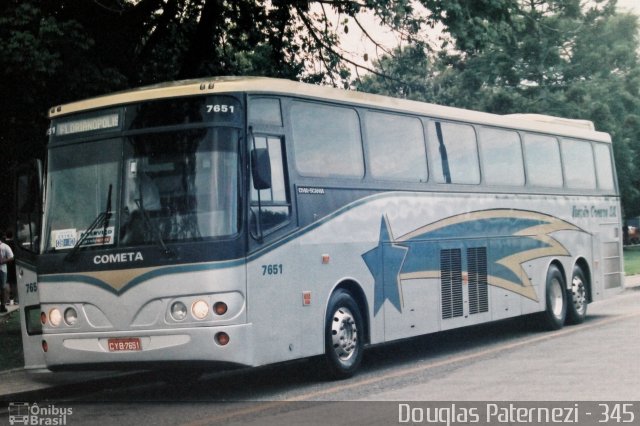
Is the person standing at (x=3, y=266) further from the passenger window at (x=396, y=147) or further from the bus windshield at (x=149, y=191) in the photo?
the bus windshield at (x=149, y=191)

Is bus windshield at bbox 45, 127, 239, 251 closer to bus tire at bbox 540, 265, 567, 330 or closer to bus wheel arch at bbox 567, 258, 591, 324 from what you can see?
bus tire at bbox 540, 265, 567, 330

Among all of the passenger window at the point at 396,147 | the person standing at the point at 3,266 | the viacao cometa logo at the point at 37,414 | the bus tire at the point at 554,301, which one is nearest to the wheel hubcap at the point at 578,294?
the bus tire at the point at 554,301

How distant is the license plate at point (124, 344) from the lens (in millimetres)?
10984

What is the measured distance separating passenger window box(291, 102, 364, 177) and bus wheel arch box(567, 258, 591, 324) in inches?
280

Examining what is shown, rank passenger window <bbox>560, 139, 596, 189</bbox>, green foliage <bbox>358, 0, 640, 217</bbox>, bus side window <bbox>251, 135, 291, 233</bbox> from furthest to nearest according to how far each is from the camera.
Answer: green foliage <bbox>358, 0, 640, 217</bbox> < passenger window <bbox>560, 139, 596, 189</bbox> < bus side window <bbox>251, 135, 291, 233</bbox>

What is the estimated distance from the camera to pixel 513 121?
18.0 m

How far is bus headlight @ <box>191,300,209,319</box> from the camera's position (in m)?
10.8

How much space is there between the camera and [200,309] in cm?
1077

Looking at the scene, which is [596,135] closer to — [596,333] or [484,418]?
[596,333]

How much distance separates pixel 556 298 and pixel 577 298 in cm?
72

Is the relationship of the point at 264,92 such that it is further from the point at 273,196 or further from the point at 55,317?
the point at 55,317

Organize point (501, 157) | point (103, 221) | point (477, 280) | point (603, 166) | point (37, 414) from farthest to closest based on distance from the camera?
point (603, 166), point (501, 157), point (477, 280), point (103, 221), point (37, 414)

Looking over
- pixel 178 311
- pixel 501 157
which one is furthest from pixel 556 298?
pixel 178 311

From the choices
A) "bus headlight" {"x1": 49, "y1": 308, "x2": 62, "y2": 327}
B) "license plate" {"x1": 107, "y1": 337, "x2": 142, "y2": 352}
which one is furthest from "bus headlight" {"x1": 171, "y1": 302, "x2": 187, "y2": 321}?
"bus headlight" {"x1": 49, "y1": 308, "x2": 62, "y2": 327}
